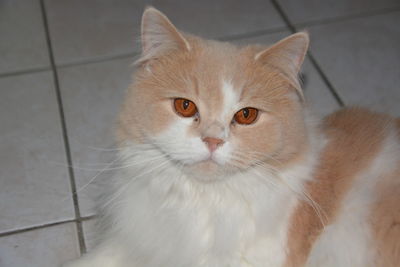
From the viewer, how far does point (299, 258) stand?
1207 mm

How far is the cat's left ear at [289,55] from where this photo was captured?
3.64ft

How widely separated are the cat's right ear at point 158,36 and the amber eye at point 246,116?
207mm

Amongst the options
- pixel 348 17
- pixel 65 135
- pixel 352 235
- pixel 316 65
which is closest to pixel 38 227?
pixel 65 135

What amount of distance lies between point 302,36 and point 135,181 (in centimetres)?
57

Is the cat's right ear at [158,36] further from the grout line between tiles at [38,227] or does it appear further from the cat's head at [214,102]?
the grout line between tiles at [38,227]

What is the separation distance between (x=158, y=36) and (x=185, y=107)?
202 mm

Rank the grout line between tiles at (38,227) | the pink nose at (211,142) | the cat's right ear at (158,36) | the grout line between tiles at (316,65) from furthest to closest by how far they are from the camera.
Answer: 1. the grout line between tiles at (316,65)
2. the grout line between tiles at (38,227)
3. the cat's right ear at (158,36)
4. the pink nose at (211,142)

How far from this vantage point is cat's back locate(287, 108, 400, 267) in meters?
1.20

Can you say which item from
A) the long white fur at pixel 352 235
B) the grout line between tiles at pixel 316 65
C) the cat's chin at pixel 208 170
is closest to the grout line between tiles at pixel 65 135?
the cat's chin at pixel 208 170

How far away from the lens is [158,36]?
3.84 ft

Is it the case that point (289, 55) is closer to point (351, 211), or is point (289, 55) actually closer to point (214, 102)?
point (214, 102)

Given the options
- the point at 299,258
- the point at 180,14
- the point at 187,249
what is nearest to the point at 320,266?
the point at 299,258

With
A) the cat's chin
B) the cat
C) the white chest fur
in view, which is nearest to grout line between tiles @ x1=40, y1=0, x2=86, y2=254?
the cat

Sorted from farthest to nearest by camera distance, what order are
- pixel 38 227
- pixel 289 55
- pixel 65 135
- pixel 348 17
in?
1. pixel 348 17
2. pixel 65 135
3. pixel 38 227
4. pixel 289 55
